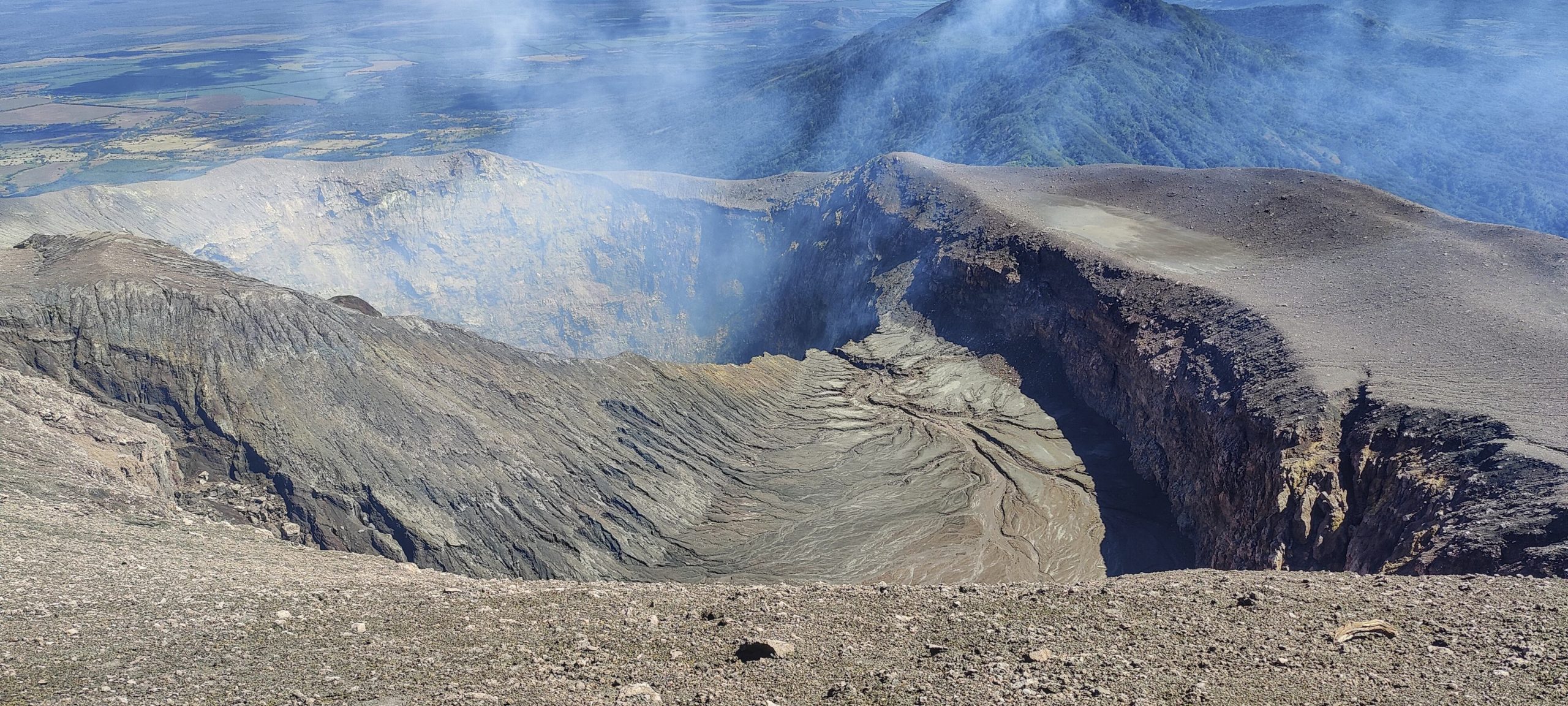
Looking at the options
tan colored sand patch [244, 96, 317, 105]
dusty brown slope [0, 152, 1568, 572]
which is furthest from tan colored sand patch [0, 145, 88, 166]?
dusty brown slope [0, 152, 1568, 572]

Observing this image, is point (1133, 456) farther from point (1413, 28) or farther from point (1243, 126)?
point (1413, 28)

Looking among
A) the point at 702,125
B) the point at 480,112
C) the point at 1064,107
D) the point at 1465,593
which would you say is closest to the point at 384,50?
the point at 480,112

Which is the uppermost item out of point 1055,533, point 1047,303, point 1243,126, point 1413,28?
point 1413,28

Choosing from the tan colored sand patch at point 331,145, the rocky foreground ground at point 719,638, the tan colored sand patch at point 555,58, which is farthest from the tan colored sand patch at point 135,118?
the rocky foreground ground at point 719,638

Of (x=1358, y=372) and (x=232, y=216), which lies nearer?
(x=1358, y=372)

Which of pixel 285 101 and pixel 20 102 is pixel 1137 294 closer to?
pixel 285 101

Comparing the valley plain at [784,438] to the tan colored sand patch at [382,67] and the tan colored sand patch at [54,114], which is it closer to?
the tan colored sand patch at [54,114]
